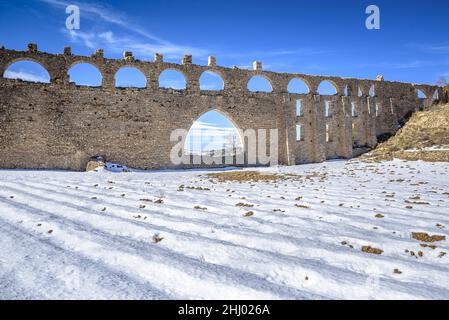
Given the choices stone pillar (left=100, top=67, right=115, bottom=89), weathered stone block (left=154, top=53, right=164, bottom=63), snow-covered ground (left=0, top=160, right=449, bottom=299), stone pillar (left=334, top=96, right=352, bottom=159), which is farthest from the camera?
stone pillar (left=334, top=96, right=352, bottom=159)

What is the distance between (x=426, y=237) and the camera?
3641mm

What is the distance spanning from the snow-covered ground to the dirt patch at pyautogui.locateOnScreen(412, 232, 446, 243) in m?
0.09

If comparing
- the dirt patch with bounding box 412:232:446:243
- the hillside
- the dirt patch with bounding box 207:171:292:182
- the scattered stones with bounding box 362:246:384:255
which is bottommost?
the dirt patch with bounding box 207:171:292:182

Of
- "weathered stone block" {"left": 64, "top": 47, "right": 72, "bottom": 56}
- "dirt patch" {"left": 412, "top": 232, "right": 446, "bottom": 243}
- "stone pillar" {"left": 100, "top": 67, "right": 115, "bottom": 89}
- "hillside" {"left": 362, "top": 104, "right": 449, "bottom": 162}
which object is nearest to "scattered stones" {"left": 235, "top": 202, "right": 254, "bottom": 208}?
"dirt patch" {"left": 412, "top": 232, "right": 446, "bottom": 243}

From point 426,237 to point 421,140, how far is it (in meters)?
19.9

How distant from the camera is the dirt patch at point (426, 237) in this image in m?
3.56

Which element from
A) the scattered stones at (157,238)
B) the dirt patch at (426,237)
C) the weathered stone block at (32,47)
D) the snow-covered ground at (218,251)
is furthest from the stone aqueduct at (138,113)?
the dirt patch at (426,237)

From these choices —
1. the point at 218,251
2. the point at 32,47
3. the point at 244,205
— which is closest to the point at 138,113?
the point at 32,47

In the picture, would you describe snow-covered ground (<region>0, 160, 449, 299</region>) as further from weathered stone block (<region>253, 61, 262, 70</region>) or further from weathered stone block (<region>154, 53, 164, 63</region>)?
weathered stone block (<region>253, 61, 262, 70</region>)

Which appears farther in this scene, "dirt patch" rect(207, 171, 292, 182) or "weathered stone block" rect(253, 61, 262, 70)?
"weathered stone block" rect(253, 61, 262, 70)

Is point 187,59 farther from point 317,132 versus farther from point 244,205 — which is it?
point 244,205

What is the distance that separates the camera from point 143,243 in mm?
3287

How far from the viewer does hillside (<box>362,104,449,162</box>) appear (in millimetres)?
17077
